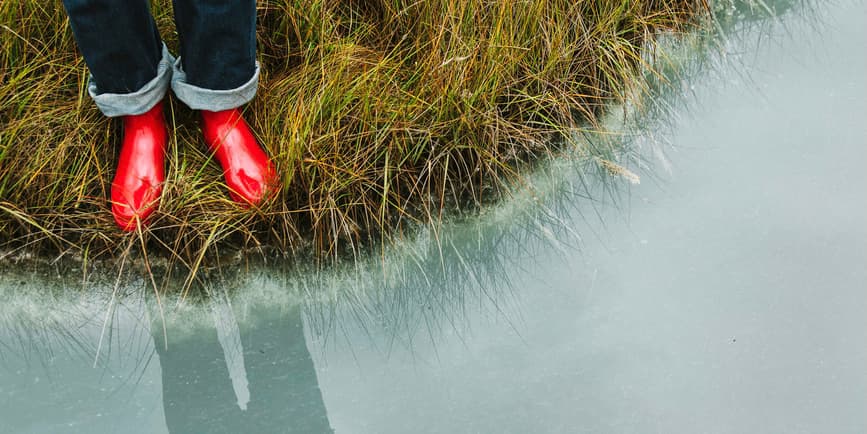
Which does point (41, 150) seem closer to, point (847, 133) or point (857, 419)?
point (857, 419)

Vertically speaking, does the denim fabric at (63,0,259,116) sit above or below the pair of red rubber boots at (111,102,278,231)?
above

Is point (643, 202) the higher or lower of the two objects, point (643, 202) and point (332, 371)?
the higher

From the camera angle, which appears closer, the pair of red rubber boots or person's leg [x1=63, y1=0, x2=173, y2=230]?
person's leg [x1=63, y1=0, x2=173, y2=230]

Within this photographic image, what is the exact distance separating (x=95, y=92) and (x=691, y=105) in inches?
47.6

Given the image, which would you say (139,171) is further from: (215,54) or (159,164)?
(215,54)

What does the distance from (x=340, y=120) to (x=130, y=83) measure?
→ 15.0 inches

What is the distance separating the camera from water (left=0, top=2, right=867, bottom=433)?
1.34m

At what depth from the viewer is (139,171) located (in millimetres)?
1499

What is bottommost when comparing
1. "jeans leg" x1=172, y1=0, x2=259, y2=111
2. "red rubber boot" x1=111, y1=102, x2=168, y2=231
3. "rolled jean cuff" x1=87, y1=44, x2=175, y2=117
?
"red rubber boot" x1=111, y1=102, x2=168, y2=231

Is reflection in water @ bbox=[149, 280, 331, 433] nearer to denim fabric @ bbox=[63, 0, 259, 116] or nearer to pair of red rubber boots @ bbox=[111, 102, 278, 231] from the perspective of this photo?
pair of red rubber boots @ bbox=[111, 102, 278, 231]

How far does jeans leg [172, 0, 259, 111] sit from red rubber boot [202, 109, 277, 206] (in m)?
0.05

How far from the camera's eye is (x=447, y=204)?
63.4 inches

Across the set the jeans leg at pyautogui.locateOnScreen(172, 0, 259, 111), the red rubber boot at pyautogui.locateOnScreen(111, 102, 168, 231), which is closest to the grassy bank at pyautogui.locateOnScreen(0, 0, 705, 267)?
the red rubber boot at pyautogui.locateOnScreen(111, 102, 168, 231)

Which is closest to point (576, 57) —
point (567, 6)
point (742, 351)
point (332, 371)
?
point (567, 6)
